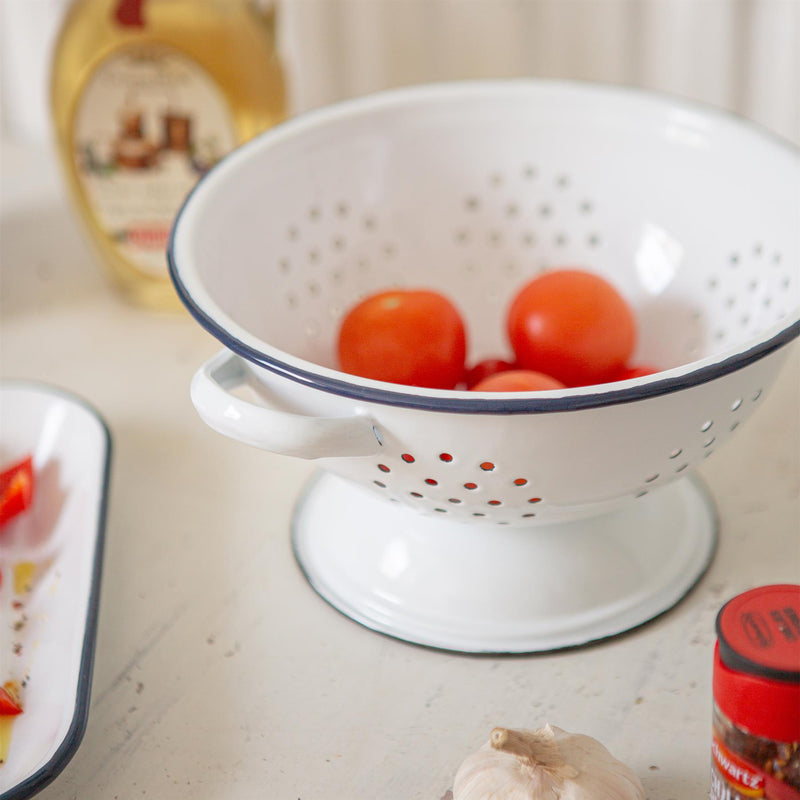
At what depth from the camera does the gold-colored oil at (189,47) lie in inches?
33.3

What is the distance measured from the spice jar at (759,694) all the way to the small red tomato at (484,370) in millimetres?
319

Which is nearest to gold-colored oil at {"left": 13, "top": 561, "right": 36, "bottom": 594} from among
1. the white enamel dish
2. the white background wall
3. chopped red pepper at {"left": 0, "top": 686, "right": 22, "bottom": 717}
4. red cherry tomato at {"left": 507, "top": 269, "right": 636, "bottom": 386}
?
the white enamel dish

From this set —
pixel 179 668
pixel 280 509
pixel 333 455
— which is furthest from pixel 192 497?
pixel 333 455

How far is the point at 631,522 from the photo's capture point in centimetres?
62

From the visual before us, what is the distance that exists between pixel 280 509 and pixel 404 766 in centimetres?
24

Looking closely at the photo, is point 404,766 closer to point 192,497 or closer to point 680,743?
point 680,743

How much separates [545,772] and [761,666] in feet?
0.38

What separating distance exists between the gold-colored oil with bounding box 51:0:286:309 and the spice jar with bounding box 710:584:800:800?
24.6 inches

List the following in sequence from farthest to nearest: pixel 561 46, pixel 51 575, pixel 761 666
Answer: pixel 561 46
pixel 51 575
pixel 761 666

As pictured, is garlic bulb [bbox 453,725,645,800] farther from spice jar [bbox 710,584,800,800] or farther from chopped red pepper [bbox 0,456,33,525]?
chopped red pepper [bbox 0,456,33,525]

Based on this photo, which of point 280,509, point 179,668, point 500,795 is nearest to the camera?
point 500,795

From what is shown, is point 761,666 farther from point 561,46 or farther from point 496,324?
point 561,46

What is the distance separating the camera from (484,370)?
71 cm

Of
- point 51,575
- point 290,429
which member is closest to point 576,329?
point 290,429
